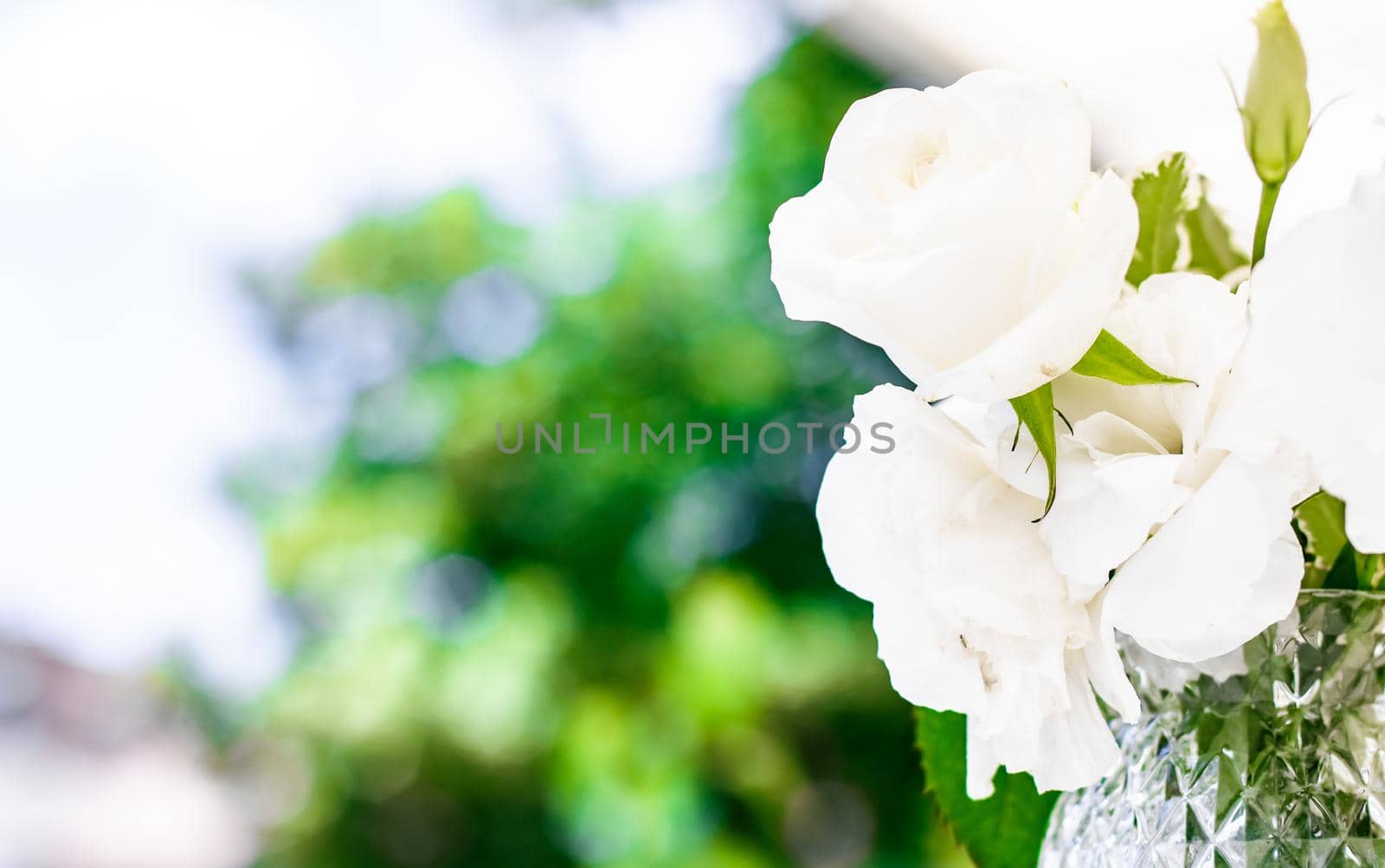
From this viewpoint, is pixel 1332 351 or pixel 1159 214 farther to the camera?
pixel 1159 214

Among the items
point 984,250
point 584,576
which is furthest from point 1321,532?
point 584,576

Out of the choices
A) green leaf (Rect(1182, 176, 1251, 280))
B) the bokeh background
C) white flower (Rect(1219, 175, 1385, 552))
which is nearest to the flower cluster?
white flower (Rect(1219, 175, 1385, 552))

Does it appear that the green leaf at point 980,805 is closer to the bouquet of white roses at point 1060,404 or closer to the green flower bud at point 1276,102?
the bouquet of white roses at point 1060,404

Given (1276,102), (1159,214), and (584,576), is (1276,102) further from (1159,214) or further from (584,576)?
(584,576)

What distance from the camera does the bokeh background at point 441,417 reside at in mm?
1081

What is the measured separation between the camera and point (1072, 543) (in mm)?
211

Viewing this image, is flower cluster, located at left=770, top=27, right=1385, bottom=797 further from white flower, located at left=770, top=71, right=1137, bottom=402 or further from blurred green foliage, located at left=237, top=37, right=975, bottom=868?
blurred green foliage, located at left=237, top=37, right=975, bottom=868

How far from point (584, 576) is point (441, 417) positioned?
235mm

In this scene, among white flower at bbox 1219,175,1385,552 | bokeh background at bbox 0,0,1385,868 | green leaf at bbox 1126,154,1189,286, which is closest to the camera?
white flower at bbox 1219,175,1385,552

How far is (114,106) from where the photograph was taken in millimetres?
1130

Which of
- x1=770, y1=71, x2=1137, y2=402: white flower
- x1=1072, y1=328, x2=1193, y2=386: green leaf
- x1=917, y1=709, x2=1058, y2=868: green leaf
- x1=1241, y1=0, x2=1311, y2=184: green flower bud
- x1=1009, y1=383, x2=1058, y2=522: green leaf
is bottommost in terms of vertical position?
x1=917, y1=709, x2=1058, y2=868: green leaf

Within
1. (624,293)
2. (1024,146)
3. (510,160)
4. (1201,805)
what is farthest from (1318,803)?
(510,160)

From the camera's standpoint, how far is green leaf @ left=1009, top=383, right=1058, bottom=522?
0.21 meters

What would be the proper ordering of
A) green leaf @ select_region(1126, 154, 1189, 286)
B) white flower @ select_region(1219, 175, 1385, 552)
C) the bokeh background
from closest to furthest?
white flower @ select_region(1219, 175, 1385, 552) → green leaf @ select_region(1126, 154, 1189, 286) → the bokeh background
